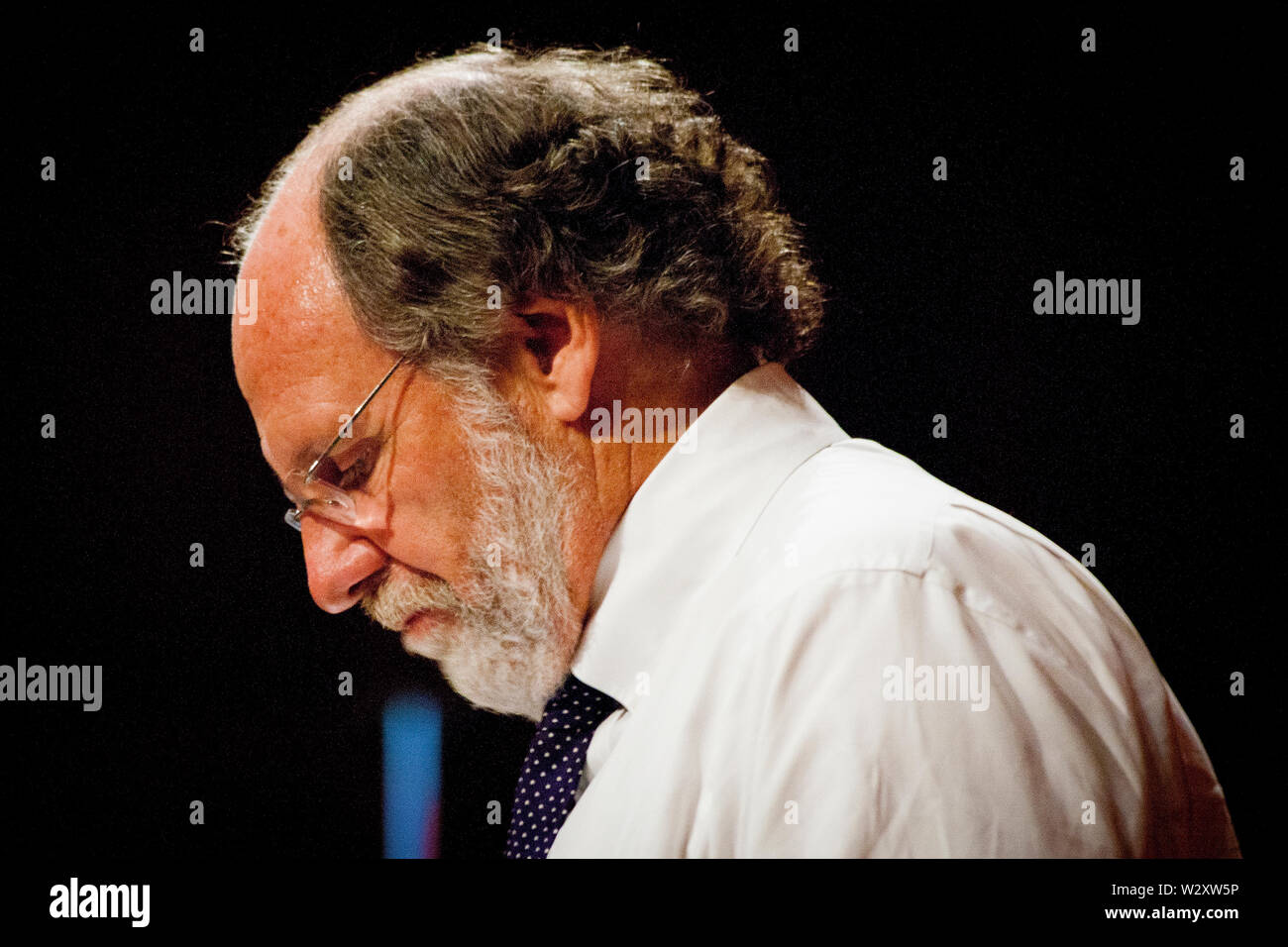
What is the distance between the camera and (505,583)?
137cm

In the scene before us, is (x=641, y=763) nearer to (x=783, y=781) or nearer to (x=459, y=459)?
(x=783, y=781)

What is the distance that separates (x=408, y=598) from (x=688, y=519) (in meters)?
0.43

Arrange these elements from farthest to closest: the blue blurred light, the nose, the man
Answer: the blue blurred light < the nose < the man

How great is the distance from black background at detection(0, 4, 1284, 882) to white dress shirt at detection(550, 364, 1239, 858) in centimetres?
39

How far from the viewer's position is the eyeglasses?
131 cm

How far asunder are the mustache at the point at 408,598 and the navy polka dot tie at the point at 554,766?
0.66 ft

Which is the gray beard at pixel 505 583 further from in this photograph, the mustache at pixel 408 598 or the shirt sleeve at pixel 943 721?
the shirt sleeve at pixel 943 721
